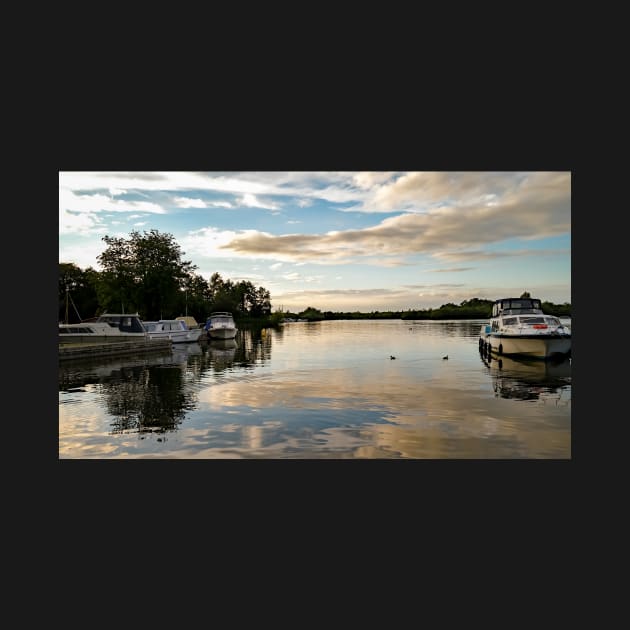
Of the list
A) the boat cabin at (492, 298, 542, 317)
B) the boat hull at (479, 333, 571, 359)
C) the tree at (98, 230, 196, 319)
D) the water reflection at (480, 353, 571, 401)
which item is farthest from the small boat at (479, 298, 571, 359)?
the tree at (98, 230, 196, 319)

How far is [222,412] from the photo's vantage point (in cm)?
1451

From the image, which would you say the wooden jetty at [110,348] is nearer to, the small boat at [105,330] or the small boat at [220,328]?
the small boat at [105,330]

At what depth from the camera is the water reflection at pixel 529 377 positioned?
17814mm

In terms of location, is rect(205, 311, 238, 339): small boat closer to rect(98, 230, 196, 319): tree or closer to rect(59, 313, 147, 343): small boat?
rect(98, 230, 196, 319): tree

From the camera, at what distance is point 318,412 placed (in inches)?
571

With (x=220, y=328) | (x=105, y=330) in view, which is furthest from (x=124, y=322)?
(x=220, y=328)

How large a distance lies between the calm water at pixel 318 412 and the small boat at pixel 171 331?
1677 centimetres

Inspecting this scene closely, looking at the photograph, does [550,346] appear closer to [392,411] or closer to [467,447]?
[392,411]

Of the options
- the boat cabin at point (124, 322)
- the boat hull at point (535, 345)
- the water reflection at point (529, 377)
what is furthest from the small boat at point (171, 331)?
the boat hull at point (535, 345)

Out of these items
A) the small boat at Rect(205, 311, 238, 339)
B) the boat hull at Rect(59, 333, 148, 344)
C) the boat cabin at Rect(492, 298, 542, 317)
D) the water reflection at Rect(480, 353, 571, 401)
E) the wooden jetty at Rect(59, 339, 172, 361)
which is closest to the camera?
the water reflection at Rect(480, 353, 571, 401)

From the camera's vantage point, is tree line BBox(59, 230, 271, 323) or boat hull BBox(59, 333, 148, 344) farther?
tree line BBox(59, 230, 271, 323)

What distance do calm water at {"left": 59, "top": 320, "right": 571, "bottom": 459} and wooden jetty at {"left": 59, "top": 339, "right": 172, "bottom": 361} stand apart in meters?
3.21

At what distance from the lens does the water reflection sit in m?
17.8
